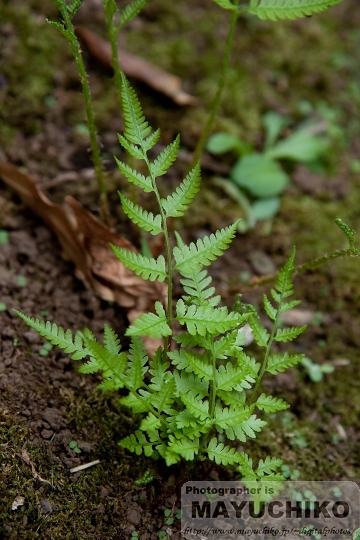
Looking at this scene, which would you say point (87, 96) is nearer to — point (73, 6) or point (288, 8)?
point (73, 6)

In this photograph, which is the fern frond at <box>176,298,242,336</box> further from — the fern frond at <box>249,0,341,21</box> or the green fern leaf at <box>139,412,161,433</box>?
the fern frond at <box>249,0,341,21</box>

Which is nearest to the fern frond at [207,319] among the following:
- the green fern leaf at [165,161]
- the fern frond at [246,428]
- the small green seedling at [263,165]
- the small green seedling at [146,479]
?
the fern frond at [246,428]

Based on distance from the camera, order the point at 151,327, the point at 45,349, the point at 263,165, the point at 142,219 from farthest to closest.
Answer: the point at 263,165, the point at 45,349, the point at 142,219, the point at 151,327

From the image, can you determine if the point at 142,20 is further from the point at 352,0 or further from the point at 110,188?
the point at 352,0

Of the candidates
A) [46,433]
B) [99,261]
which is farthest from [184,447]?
[99,261]

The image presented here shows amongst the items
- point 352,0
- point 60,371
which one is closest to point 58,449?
point 60,371

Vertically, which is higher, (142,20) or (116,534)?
(142,20)

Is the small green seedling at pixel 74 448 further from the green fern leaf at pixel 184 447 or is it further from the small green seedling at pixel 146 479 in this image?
the green fern leaf at pixel 184 447
